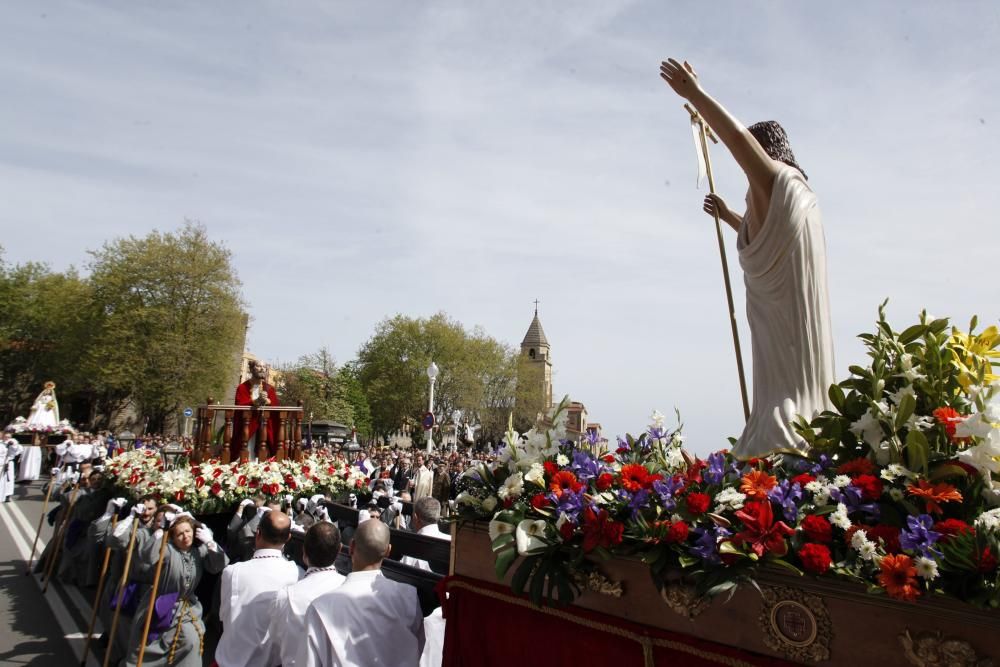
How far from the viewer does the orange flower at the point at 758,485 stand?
235cm

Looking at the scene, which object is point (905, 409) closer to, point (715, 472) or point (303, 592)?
point (715, 472)

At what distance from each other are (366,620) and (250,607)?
1.30 m

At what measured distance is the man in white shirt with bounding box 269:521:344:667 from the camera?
12.0ft

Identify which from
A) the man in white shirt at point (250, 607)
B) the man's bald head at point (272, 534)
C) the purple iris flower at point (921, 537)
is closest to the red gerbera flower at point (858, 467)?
the purple iris flower at point (921, 537)

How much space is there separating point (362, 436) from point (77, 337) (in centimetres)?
2570

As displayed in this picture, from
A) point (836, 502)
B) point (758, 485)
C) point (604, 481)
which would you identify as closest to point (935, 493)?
point (836, 502)

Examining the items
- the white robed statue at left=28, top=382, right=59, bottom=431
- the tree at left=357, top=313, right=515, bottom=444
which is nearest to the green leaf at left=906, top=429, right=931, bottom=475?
the white robed statue at left=28, top=382, right=59, bottom=431

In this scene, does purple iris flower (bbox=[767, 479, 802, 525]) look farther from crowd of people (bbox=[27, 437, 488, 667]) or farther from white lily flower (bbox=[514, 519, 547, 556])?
crowd of people (bbox=[27, 437, 488, 667])

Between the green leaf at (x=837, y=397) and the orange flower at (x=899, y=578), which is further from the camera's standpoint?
the green leaf at (x=837, y=397)

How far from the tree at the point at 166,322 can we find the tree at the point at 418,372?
20225 mm

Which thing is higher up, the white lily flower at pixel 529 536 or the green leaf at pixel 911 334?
the green leaf at pixel 911 334

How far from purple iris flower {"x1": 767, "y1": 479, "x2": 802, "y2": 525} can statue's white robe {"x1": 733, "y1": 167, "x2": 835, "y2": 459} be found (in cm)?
111

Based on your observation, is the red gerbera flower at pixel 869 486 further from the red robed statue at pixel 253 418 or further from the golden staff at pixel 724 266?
the red robed statue at pixel 253 418

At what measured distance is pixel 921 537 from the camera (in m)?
1.98
